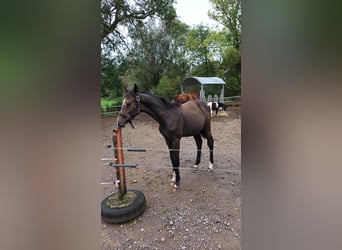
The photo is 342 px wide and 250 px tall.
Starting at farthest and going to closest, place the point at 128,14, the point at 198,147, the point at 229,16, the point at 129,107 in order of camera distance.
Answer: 1. the point at 198,147
2. the point at 129,107
3. the point at 128,14
4. the point at 229,16

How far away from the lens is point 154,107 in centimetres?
94

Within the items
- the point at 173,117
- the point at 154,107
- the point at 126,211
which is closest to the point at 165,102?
the point at 154,107

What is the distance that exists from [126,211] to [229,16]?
80 cm

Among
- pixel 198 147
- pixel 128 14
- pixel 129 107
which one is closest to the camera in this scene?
pixel 128 14

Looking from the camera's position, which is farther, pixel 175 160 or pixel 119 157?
pixel 175 160

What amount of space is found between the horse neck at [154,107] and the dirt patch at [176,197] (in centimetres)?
6

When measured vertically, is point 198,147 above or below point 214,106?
below

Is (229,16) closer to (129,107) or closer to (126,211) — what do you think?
(129,107)

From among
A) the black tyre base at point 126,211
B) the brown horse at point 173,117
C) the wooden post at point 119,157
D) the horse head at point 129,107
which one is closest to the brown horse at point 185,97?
the brown horse at point 173,117

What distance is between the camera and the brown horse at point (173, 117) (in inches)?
33.3

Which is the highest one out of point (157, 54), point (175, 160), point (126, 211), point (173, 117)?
point (157, 54)
